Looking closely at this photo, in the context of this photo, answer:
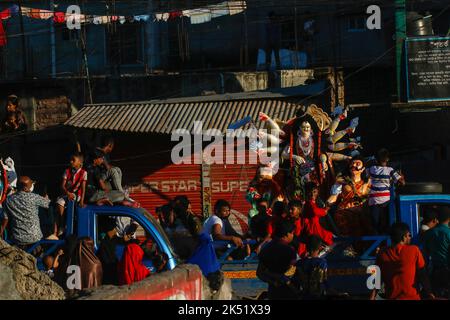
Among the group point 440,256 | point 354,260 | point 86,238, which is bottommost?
point 354,260

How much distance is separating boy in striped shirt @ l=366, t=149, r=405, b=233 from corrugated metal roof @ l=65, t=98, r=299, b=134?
17.8ft

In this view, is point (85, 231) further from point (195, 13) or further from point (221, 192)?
point (195, 13)

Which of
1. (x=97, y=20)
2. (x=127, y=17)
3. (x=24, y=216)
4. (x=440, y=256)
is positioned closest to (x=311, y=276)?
(x=440, y=256)

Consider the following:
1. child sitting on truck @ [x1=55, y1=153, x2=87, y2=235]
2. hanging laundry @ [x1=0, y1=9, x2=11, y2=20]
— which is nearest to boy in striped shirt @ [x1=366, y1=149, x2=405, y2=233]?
child sitting on truck @ [x1=55, y1=153, x2=87, y2=235]

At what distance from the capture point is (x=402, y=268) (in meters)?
8.88

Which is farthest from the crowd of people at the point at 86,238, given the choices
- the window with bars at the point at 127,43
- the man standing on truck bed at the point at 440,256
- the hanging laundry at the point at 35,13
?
the window with bars at the point at 127,43

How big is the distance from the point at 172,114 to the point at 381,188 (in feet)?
24.4

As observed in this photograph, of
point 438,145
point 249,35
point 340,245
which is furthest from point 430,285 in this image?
point 249,35

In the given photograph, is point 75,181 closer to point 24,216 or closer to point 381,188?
point 24,216

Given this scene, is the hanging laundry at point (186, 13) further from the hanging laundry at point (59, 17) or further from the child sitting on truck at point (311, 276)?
the child sitting on truck at point (311, 276)

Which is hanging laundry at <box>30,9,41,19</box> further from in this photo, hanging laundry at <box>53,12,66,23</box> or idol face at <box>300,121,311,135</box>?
idol face at <box>300,121,311,135</box>

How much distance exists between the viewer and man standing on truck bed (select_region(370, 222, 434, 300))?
8.90 m

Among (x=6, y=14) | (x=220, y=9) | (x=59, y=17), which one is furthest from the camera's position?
(x=220, y=9)

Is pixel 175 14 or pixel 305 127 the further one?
pixel 175 14
